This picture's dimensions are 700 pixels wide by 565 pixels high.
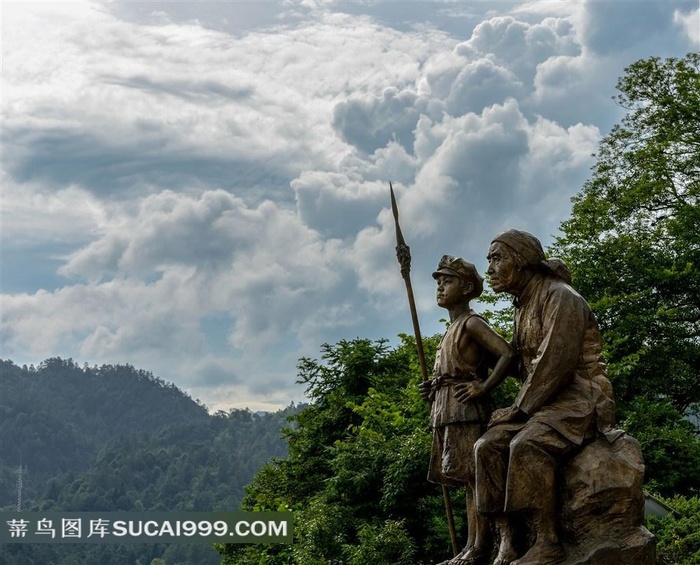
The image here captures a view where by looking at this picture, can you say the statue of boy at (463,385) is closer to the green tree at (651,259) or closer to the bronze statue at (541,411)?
the bronze statue at (541,411)

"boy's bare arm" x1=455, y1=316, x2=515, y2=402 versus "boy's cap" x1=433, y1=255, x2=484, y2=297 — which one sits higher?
"boy's cap" x1=433, y1=255, x2=484, y2=297

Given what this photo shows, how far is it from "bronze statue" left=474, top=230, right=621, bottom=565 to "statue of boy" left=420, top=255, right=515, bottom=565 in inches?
10.2

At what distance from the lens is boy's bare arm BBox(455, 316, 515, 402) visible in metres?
8.16

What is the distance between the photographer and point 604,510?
291 inches

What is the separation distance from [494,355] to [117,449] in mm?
108536

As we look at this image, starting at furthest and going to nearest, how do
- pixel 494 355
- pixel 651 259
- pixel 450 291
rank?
pixel 651 259, pixel 450 291, pixel 494 355

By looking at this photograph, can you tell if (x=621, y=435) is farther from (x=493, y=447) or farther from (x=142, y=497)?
(x=142, y=497)

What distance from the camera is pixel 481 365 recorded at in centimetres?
841

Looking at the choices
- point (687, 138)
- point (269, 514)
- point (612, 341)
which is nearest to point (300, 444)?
point (269, 514)

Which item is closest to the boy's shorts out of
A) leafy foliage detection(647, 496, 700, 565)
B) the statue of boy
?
the statue of boy

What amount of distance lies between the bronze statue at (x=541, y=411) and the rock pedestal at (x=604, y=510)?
96 mm

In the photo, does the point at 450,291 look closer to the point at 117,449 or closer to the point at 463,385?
the point at 463,385

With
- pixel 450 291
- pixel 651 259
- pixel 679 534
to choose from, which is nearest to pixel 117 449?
pixel 651 259

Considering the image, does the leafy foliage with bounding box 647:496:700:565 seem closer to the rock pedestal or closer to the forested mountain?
the rock pedestal
